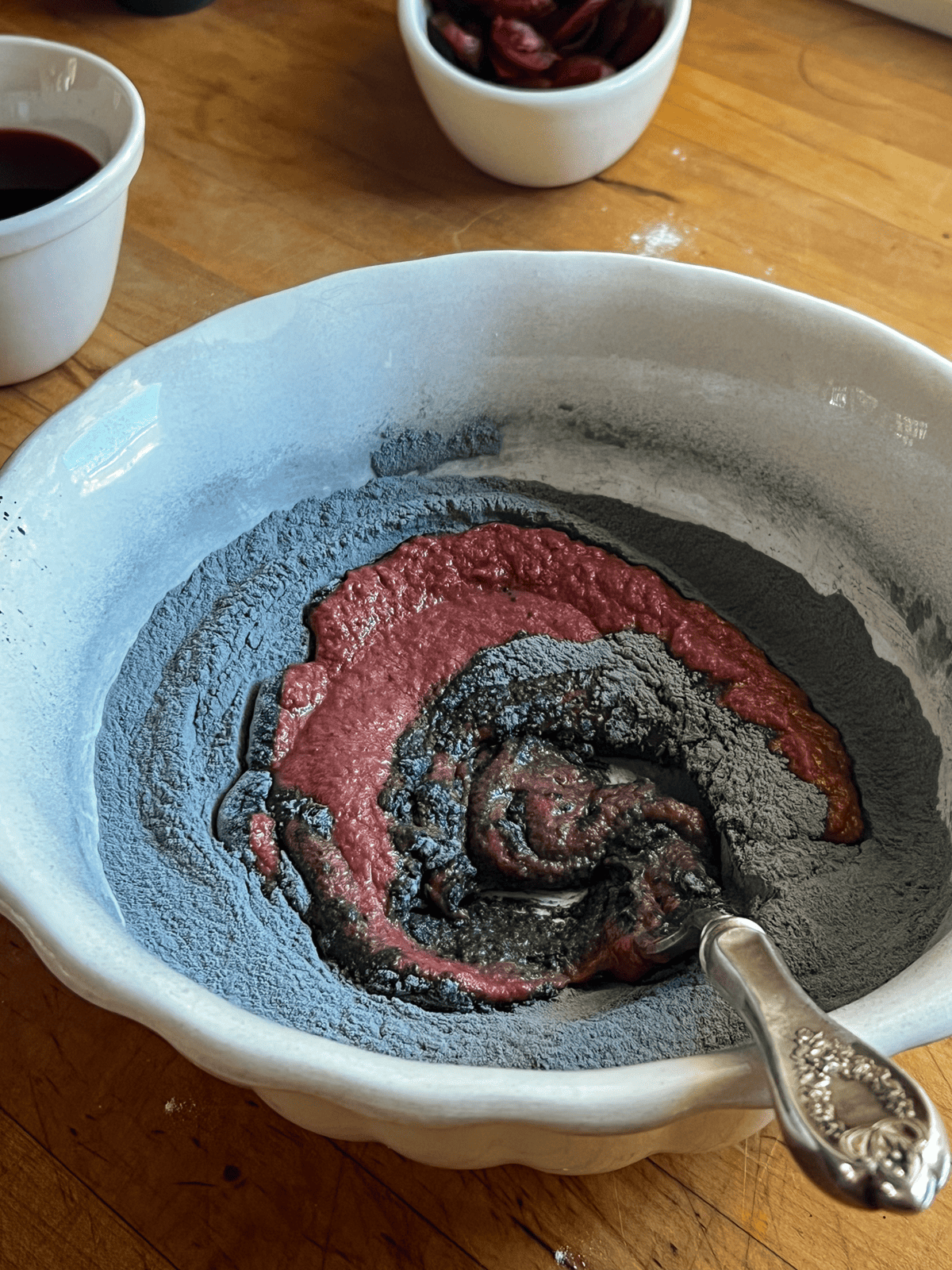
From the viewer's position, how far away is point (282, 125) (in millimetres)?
972

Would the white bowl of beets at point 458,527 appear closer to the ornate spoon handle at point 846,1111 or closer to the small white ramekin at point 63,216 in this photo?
the ornate spoon handle at point 846,1111

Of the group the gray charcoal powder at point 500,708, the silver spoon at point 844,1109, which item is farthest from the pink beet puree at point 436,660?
the silver spoon at point 844,1109

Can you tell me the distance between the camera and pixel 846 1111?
358 mm

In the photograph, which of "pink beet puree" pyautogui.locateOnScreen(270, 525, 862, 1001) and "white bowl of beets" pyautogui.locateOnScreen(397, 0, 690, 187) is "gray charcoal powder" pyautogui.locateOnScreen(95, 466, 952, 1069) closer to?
"pink beet puree" pyautogui.locateOnScreen(270, 525, 862, 1001)

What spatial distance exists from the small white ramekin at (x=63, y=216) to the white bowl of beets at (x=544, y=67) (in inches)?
9.0

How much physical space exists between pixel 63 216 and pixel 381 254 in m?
0.26

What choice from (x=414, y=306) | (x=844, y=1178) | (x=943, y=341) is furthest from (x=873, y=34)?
(x=844, y=1178)

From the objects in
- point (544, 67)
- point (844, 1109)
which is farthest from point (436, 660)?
→ point (544, 67)

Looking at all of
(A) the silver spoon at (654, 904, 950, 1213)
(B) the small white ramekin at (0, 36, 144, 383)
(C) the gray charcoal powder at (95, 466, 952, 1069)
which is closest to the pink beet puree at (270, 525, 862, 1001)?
(C) the gray charcoal powder at (95, 466, 952, 1069)

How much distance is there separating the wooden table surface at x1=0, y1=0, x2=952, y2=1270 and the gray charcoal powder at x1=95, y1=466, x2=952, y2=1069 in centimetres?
7

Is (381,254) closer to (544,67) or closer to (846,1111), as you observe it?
(544,67)

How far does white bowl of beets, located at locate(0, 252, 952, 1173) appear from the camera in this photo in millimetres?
431

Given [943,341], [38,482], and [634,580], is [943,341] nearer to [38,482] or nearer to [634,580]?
[634,580]

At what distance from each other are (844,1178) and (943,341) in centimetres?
64
